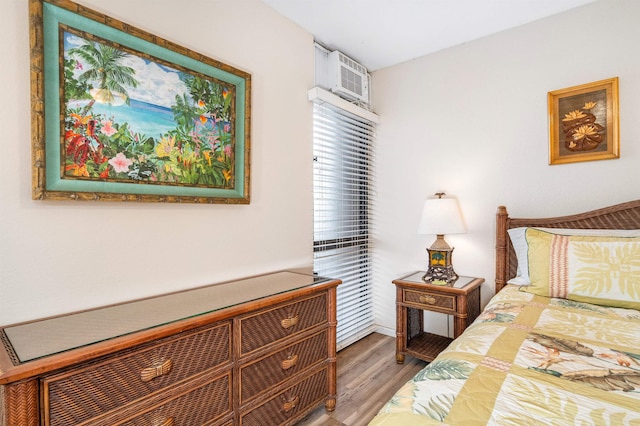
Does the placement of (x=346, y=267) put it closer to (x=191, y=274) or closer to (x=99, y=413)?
(x=191, y=274)

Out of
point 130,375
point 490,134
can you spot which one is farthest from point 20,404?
point 490,134

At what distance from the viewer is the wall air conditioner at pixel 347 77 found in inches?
99.4

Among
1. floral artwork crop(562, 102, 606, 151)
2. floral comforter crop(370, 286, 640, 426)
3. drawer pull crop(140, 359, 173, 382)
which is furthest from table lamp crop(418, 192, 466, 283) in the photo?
drawer pull crop(140, 359, 173, 382)

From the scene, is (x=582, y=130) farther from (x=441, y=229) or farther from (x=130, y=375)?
(x=130, y=375)

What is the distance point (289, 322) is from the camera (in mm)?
1583

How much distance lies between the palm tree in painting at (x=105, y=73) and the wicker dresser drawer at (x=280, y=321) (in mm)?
1097

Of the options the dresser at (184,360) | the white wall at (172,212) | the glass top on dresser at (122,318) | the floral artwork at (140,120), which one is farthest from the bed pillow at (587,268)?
the floral artwork at (140,120)

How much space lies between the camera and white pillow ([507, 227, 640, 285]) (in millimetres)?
1824

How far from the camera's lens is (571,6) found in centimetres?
209

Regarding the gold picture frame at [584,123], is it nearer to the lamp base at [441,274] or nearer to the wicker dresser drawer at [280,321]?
the lamp base at [441,274]

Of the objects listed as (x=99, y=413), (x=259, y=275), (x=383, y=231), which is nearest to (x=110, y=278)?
(x=99, y=413)

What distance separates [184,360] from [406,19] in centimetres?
243

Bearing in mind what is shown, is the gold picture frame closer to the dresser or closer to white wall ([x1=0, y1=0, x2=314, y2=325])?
white wall ([x1=0, y1=0, x2=314, y2=325])

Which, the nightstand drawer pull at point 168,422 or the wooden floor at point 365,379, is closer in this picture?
the nightstand drawer pull at point 168,422
